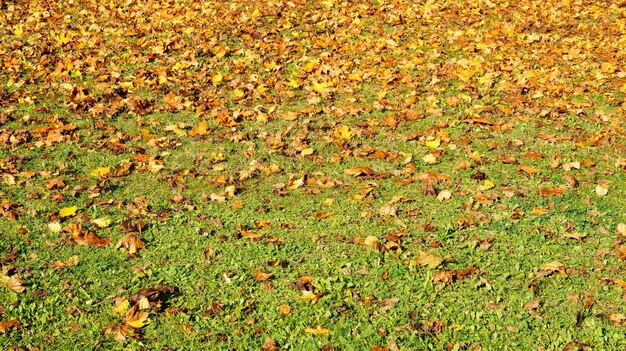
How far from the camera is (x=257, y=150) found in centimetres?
691

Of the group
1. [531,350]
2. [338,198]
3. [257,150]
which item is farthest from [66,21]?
[531,350]

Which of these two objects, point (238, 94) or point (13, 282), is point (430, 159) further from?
point (13, 282)

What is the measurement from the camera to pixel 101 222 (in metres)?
5.46

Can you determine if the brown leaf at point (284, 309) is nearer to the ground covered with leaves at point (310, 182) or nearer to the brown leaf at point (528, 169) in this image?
the ground covered with leaves at point (310, 182)

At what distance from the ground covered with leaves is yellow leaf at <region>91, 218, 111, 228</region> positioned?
0.01 m

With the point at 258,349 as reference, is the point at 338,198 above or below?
below

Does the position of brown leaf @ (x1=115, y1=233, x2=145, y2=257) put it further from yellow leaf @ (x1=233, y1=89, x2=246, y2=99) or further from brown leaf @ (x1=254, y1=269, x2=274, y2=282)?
yellow leaf @ (x1=233, y1=89, x2=246, y2=99)

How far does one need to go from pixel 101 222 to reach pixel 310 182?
1.80m

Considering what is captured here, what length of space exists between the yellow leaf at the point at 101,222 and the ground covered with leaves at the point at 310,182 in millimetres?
12

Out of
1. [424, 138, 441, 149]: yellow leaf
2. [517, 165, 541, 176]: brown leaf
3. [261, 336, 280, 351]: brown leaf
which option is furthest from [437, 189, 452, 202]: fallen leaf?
[261, 336, 280, 351]: brown leaf

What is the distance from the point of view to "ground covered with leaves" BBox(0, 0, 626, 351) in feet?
14.7

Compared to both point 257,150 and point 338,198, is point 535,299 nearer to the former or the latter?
point 338,198

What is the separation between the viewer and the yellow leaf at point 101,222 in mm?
5449

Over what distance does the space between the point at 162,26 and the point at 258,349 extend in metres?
7.19
